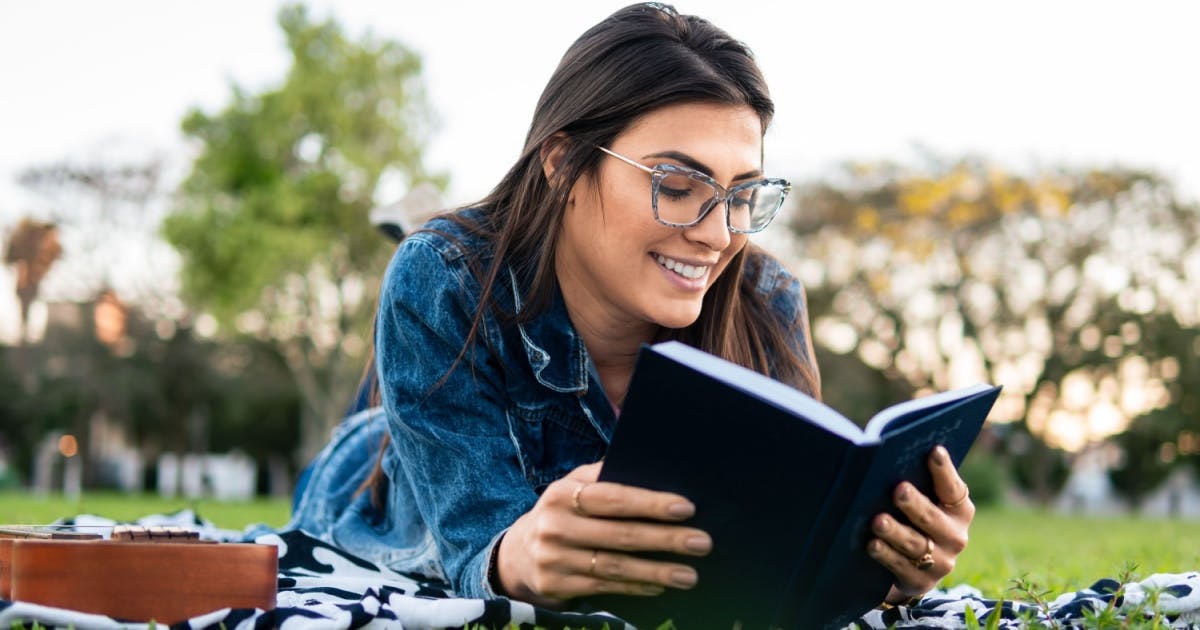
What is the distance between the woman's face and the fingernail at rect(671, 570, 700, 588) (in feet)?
2.39

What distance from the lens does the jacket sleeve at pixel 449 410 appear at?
237 centimetres

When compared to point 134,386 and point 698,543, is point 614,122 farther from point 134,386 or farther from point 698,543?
point 134,386

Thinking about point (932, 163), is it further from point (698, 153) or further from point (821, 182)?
point (698, 153)

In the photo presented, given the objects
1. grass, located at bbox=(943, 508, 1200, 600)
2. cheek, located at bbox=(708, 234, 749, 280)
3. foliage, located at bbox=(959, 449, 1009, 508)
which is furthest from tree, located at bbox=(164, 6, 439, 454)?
cheek, located at bbox=(708, 234, 749, 280)

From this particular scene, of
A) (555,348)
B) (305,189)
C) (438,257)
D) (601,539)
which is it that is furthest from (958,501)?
(305,189)

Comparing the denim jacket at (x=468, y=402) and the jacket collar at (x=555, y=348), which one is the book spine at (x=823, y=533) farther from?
the jacket collar at (x=555, y=348)

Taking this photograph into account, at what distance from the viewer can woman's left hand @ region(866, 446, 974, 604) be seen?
201 cm

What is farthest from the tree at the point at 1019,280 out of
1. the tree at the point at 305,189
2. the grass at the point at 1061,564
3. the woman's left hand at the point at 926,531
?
the woman's left hand at the point at 926,531

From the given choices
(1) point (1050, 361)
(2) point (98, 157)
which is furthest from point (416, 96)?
(1) point (1050, 361)

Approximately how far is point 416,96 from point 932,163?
11.6 metres

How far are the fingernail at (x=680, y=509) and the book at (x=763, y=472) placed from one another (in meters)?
0.02

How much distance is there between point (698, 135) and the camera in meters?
2.48

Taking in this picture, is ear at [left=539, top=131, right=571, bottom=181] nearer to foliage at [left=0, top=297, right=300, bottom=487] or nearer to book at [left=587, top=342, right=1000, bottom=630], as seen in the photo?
book at [left=587, top=342, right=1000, bottom=630]

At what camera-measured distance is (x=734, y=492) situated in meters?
1.88
